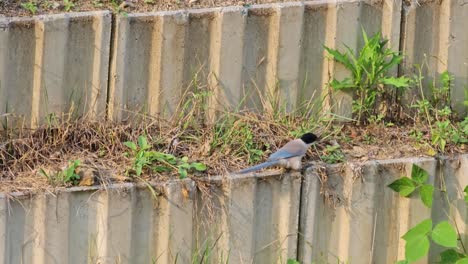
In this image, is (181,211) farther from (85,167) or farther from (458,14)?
(458,14)

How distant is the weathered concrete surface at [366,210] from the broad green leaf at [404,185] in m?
0.11

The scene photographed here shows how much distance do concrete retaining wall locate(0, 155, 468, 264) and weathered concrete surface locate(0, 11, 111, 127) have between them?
766 mm

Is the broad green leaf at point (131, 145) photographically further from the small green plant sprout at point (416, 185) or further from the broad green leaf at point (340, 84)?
the small green plant sprout at point (416, 185)

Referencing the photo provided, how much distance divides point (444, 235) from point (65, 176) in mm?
2319

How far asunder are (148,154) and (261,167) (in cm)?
71

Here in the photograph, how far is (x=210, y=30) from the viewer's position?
730 cm

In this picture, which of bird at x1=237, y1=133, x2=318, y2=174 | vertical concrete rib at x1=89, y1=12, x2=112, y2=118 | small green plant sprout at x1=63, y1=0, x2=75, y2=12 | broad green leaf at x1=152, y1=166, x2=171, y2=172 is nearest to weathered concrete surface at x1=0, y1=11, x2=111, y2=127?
vertical concrete rib at x1=89, y1=12, x2=112, y2=118

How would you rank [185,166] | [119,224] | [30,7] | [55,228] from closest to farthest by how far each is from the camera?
1. [55,228]
2. [119,224]
3. [185,166]
4. [30,7]

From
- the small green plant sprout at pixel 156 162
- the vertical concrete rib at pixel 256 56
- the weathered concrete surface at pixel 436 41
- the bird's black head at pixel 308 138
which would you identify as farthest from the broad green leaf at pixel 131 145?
the weathered concrete surface at pixel 436 41

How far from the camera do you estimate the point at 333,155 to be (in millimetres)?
7270

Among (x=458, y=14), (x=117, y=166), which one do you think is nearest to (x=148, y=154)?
(x=117, y=166)

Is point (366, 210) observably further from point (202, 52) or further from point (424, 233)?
point (202, 52)

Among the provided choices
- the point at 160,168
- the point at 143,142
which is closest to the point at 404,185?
the point at 160,168

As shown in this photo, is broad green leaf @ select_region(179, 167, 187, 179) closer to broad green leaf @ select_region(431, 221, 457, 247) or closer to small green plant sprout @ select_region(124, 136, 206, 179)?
small green plant sprout @ select_region(124, 136, 206, 179)
